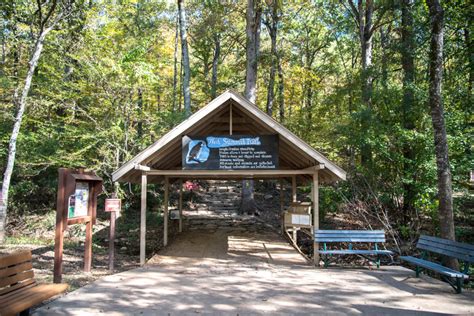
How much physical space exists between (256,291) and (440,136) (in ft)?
16.9

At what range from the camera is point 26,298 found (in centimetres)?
379

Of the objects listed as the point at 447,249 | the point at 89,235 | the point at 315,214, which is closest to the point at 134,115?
the point at 89,235

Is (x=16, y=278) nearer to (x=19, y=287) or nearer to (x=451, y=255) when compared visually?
(x=19, y=287)

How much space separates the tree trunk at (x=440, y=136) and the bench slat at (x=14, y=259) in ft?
25.2

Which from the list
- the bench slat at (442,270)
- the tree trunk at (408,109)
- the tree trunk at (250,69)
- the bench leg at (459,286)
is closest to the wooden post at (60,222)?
the bench slat at (442,270)

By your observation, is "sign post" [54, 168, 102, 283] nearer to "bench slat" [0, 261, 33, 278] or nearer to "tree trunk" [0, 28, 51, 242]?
"bench slat" [0, 261, 33, 278]

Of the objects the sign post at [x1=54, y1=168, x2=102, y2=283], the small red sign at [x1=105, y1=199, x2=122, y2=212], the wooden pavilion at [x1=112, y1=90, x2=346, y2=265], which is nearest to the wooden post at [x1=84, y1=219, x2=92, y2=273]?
the sign post at [x1=54, y1=168, x2=102, y2=283]

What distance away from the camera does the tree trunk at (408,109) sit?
1081 cm

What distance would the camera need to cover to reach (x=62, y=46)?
12.2m

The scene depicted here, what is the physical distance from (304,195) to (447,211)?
12790 millimetres

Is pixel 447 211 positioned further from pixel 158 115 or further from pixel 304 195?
pixel 304 195

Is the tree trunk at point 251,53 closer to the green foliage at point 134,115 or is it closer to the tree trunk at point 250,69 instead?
the tree trunk at point 250,69

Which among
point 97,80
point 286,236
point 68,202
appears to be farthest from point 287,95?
point 68,202

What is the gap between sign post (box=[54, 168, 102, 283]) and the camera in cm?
600
